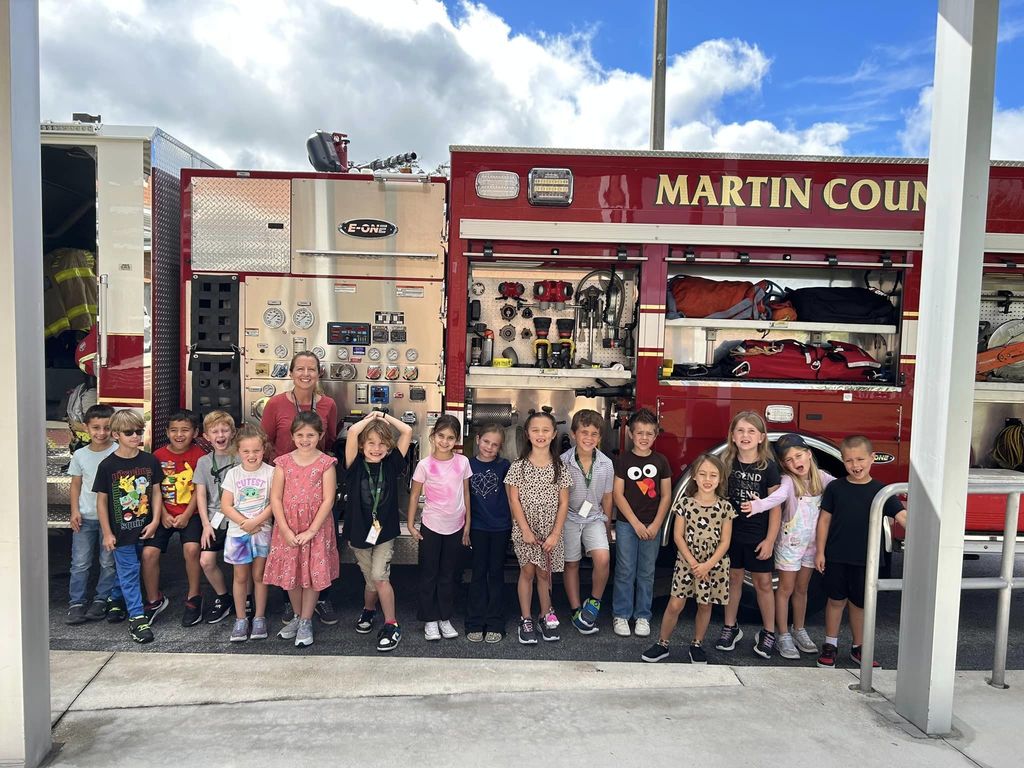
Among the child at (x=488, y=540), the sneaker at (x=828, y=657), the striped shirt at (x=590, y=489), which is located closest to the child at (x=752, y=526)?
the sneaker at (x=828, y=657)

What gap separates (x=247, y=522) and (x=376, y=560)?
78cm

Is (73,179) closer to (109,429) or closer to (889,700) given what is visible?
(109,429)

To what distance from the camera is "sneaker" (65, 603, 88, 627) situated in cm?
442

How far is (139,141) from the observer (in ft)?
16.0

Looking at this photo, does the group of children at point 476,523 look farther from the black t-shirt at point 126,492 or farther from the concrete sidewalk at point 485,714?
the concrete sidewalk at point 485,714

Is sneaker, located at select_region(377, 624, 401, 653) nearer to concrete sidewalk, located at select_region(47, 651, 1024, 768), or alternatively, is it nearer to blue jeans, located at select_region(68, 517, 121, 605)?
concrete sidewalk, located at select_region(47, 651, 1024, 768)

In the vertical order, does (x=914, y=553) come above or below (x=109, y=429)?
below

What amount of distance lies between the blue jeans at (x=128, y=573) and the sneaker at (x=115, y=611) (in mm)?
171

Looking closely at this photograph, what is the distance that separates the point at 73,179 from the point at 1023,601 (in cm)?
874

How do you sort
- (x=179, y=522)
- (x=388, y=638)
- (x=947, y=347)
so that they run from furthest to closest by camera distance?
(x=179, y=522), (x=388, y=638), (x=947, y=347)

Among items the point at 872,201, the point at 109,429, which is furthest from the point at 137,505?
the point at 872,201

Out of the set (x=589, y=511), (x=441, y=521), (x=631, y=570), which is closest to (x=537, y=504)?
(x=589, y=511)

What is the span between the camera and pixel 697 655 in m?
4.11

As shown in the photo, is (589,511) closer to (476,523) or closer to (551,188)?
(476,523)
